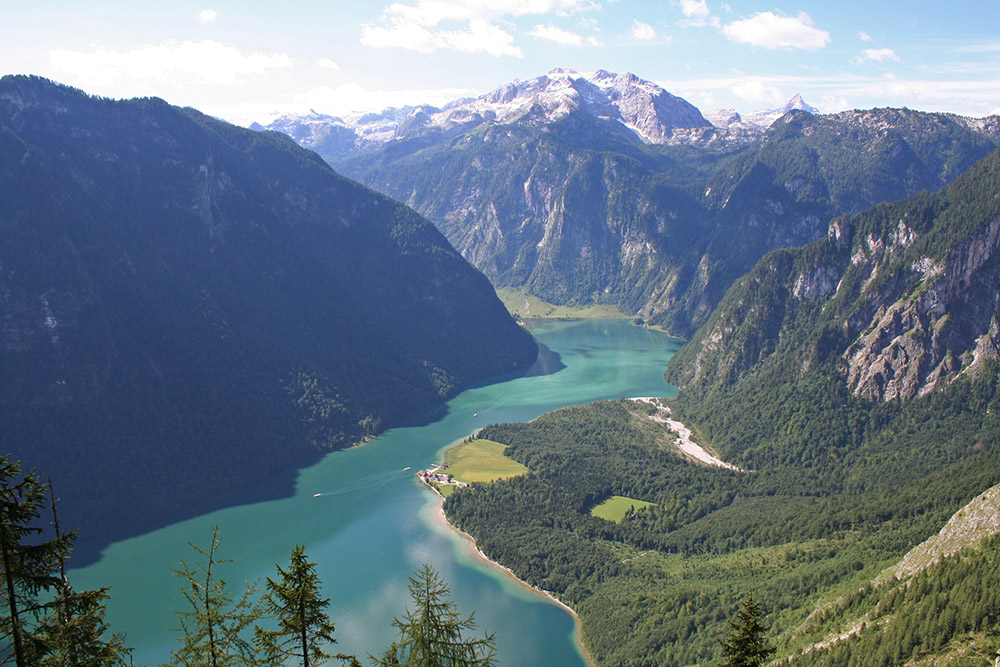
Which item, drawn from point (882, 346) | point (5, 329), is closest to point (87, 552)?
point (5, 329)

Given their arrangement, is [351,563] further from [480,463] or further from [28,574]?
[28,574]

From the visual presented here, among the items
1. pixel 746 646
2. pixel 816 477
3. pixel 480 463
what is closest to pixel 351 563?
pixel 480 463

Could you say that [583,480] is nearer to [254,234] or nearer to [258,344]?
[258,344]

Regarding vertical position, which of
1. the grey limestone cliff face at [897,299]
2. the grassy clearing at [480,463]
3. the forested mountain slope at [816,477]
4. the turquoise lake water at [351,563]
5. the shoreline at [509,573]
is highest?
the grey limestone cliff face at [897,299]

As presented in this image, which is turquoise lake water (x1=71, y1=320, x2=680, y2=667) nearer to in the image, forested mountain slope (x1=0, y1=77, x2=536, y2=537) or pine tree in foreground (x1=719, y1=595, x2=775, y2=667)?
forested mountain slope (x1=0, y1=77, x2=536, y2=537)

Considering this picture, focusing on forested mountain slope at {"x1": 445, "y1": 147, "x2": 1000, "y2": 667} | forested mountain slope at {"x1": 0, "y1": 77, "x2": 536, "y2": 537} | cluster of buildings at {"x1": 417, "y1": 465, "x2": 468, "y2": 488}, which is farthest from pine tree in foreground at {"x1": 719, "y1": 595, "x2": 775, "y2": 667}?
forested mountain slope at {"x1": 0, "y1": 77, "x2": 536, "y2": 537}

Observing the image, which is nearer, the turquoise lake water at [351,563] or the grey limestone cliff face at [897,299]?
the turquoise lake water at [351,563]

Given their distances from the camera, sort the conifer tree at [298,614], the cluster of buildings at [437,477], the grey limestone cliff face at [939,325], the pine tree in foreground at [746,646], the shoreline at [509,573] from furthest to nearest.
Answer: the grey limestone cliff face at [939,325], the cluster of buildings at [437,477], the shoreline at [509,573], the pine tree in foreground at [746,646], the conifer tree at [298,614]

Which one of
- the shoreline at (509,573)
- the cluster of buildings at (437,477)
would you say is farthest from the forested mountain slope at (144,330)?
the shoreline at (509,573)

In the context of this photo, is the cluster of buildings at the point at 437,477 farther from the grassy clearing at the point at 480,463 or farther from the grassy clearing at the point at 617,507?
the grassy clearing at the point at 617,507
